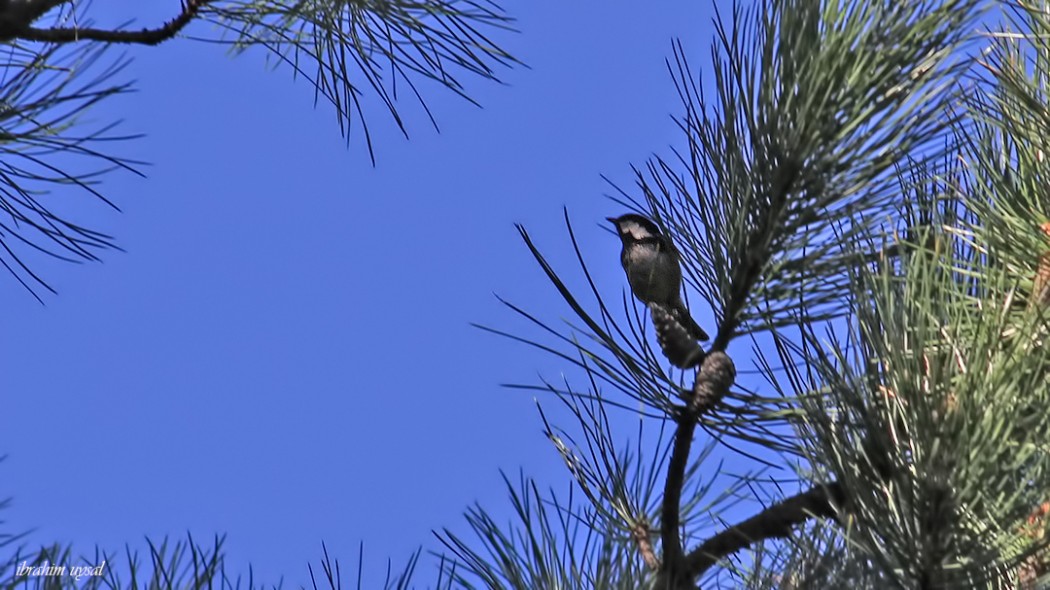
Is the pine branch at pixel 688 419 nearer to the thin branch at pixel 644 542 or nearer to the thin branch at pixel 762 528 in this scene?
the thin branch at pixel 762 528

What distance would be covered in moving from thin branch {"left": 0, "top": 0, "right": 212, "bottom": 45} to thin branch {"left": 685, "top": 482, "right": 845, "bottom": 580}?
41.2 inches

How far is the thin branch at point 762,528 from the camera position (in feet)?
4.43

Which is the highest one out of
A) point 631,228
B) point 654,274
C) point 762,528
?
point 631,228

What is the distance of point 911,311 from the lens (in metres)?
1.22

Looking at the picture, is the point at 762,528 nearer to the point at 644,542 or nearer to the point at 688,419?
the point at 688,419

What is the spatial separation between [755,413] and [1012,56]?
25.9 inches

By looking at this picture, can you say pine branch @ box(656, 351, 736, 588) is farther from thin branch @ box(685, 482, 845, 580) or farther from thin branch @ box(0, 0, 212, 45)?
thin branch @ box(0, 0, 212, 45)

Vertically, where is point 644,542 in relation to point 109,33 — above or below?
below

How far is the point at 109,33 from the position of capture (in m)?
1.70

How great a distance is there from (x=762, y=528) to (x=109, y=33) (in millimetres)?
1104

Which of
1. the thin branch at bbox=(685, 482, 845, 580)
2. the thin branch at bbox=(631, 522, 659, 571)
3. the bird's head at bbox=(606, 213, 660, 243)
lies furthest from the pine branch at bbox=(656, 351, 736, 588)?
the bird's head at bbox=(606, 213, 660, 243)

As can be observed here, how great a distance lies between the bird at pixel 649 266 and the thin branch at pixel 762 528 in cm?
56

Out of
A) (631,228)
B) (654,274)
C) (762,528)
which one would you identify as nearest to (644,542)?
(762,528)

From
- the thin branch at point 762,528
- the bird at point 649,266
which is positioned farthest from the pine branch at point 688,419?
the bird at point 649,266
